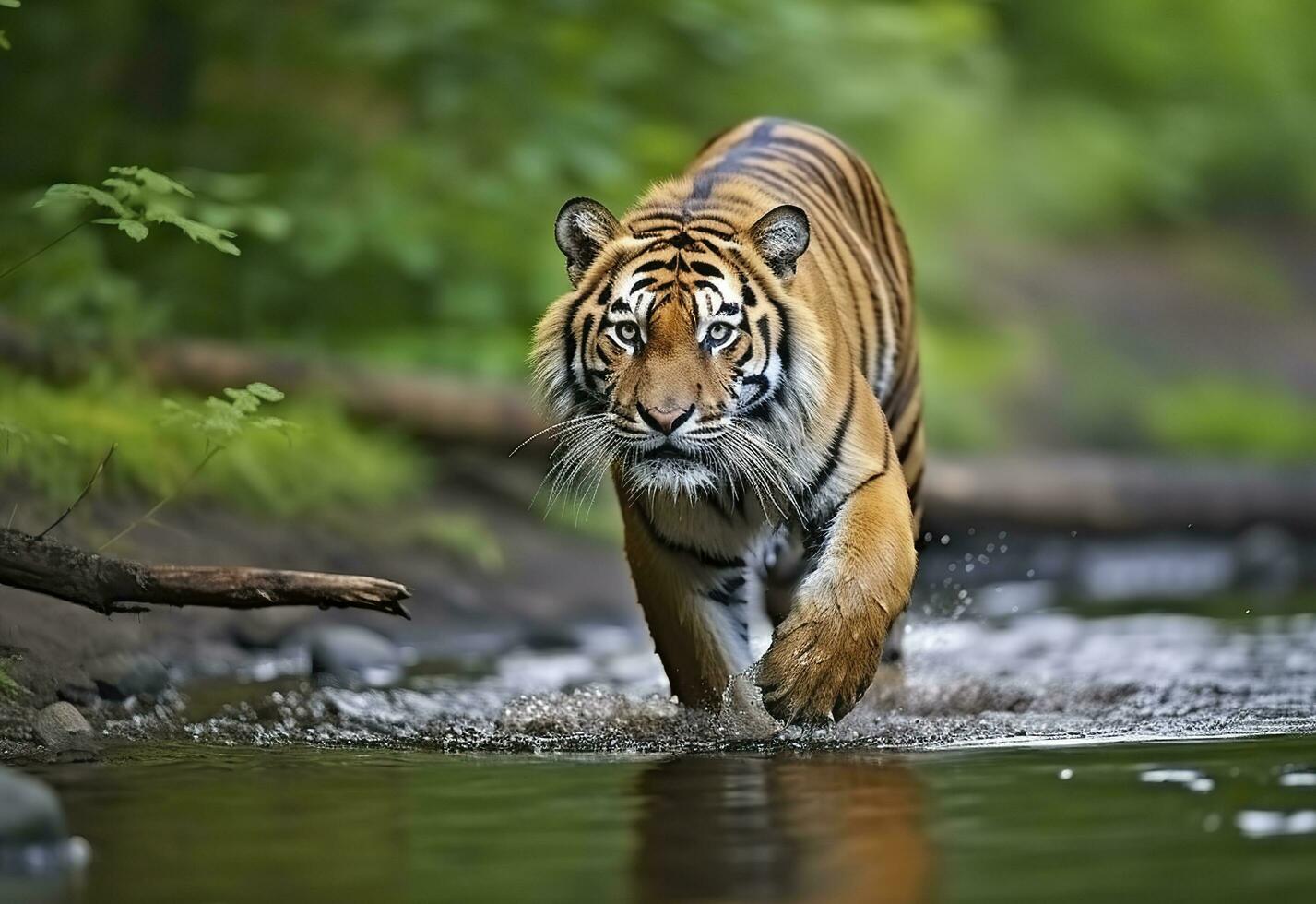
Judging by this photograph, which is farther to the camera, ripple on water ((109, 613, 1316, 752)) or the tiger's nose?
ripple on water ((109, 613, 1316, 752))

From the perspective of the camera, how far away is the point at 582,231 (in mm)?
5051

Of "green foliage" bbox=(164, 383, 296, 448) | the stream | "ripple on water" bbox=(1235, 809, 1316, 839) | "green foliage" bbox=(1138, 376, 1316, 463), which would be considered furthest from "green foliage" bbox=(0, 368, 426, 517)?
"green foliage" bbox=(1138, 376, 1316, 463)

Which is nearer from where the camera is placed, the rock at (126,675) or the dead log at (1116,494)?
the rock at (126,675)

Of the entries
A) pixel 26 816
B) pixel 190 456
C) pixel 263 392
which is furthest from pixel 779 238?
pixel 190 456

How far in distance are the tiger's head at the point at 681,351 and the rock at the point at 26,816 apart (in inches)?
68.4

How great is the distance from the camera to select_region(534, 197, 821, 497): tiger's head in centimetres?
461

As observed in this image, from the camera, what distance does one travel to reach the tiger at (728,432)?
4605mm

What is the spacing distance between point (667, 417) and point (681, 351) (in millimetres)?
201

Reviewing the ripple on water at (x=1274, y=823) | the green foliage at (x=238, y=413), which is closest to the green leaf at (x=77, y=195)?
the green foliage at (x=238, y=413)

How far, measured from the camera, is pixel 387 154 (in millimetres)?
10117

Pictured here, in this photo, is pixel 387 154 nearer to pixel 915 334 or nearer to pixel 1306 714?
pixel 915 334

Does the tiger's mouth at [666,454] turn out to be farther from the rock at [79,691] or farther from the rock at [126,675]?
the rock at [126,675]

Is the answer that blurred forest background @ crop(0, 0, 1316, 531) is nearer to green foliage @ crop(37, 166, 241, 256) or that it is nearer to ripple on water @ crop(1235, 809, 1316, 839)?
green foliage @ crop(37, 166, 241, 256)

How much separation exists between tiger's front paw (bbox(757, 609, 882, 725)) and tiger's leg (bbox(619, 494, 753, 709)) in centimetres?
52
